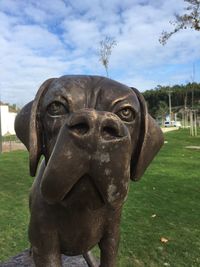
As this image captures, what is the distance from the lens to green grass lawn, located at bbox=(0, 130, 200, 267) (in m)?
4.75

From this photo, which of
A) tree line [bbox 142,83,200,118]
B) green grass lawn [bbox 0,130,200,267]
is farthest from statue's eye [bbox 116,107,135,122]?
tree line [bbox 142,83,200,118]

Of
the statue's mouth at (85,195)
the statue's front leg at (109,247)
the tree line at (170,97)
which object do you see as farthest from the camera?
the tree line at (170,97)

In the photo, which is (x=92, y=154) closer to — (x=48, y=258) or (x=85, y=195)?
(x=85, y=195)

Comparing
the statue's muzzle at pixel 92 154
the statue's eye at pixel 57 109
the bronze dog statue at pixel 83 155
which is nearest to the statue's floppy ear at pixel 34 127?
the bronze dog statue at pixel 83 155

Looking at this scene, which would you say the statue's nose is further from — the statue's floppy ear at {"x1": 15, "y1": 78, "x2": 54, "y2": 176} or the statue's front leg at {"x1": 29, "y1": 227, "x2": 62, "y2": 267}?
the statue's front leg at {"x1": 29, "y1": 227, "x2": 62, "y2": 267}

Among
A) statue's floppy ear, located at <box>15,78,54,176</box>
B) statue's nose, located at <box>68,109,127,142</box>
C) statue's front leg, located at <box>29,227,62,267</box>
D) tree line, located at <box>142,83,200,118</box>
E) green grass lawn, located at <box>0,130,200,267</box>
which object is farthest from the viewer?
tree line, located at <box>142,83,200,118</box>

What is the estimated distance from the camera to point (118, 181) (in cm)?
148

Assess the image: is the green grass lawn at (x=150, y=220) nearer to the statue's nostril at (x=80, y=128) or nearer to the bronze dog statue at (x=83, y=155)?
the bronze dog statue at (x=83, y=155)

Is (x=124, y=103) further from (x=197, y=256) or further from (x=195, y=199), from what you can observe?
(x=195, y=199)

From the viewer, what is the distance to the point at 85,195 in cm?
157

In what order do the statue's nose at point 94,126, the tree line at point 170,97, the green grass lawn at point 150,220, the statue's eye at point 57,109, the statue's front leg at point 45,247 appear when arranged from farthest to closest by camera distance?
the tree line at point 170,97, the green grass lawn at point 150,220, the statue's front leg at point 45,247, the statue's eye at point 57,109, the statue's nose at point 94,126

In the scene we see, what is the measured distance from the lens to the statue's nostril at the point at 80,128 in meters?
1.39

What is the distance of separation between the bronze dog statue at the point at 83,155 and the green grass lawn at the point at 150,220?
2673mm

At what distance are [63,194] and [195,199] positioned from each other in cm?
644
